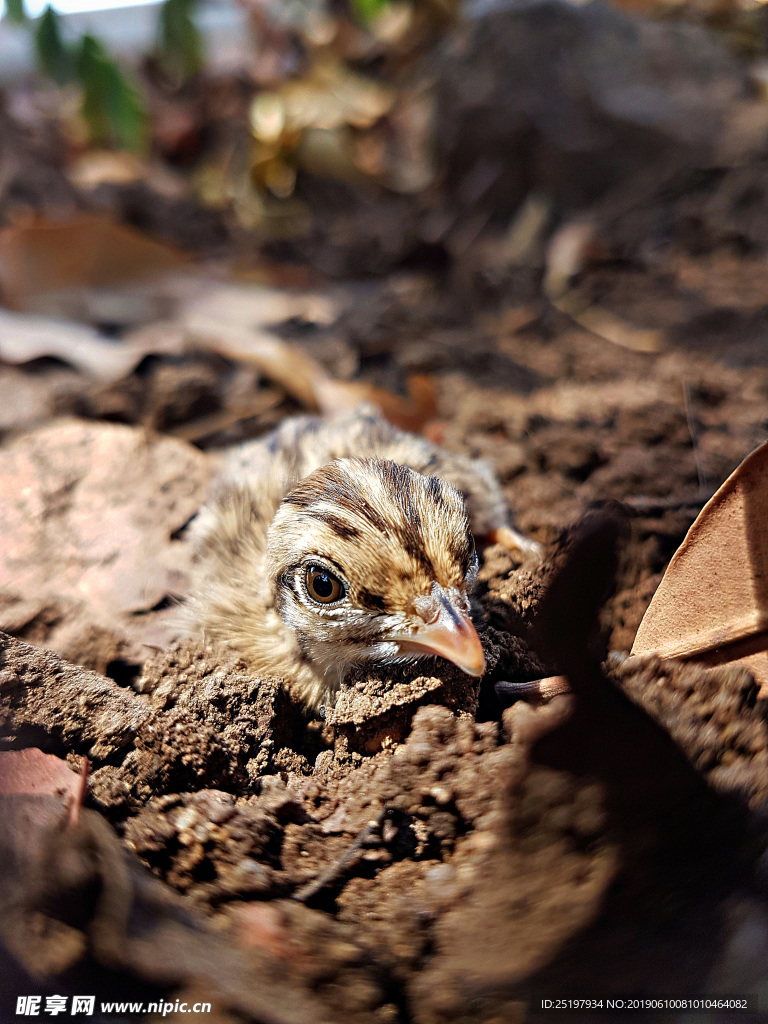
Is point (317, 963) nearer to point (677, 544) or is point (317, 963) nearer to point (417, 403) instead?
point (677, 544)

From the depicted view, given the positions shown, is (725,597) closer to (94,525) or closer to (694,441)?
(694,441)

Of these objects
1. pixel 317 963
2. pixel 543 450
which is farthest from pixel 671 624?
pixel 543 450

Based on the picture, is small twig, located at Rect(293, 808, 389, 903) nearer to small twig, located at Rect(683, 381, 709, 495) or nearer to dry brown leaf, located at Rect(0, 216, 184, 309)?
small twig, located at Rect(683, 381, 709, 495)

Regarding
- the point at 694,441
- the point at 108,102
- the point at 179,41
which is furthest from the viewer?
the point at 179,41

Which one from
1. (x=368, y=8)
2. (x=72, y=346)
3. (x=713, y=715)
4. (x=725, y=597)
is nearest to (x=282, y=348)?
(x=72, y=346)

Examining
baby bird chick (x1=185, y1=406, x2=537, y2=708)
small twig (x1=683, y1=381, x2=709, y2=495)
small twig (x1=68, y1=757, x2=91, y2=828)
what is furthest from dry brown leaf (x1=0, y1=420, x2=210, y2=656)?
small twig (x1=683, y1=381, x2=709, y2=495)

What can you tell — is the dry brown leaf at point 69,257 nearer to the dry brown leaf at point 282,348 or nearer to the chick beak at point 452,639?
the dry brown leaf at point 282,348

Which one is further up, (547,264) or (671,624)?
(671,624)
